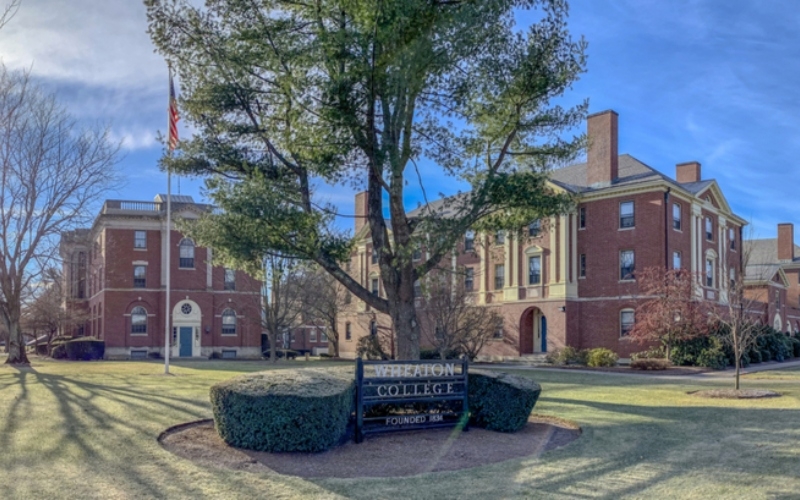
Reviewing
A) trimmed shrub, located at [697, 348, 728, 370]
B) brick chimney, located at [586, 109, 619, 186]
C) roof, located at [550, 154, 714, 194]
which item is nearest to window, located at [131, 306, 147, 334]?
roof, located at [550, 154, 714, 194]

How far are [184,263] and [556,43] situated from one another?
39.9 meters

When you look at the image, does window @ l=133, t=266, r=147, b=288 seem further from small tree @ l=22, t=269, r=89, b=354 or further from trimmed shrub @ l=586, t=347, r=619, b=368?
trimmed shrub @ l=586, t=347, r=619, b=368

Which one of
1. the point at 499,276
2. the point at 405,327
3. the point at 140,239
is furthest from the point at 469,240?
the point at 140,239

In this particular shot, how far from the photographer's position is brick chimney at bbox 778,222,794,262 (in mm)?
60375

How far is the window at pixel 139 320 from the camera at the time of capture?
154 feet

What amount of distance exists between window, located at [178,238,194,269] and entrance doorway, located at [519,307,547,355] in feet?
78.2

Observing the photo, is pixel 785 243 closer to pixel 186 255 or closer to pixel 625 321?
pixel 625 321

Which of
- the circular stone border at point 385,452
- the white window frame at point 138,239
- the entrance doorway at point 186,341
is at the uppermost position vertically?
the white window frame at point 138,239

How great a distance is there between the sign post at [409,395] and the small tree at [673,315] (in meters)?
21.1

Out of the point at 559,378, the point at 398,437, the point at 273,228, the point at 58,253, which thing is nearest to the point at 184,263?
the point at 58,253

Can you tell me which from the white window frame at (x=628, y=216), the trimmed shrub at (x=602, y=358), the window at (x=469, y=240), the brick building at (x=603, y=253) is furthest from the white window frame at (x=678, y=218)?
the window at (x=469, y=240)

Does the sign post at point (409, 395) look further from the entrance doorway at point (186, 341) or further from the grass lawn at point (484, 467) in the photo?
the entrance doorway at point (186, 341)

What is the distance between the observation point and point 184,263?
157 feet

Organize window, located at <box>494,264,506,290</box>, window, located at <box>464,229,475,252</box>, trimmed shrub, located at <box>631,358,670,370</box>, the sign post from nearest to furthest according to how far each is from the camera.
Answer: the sign post < window, located at <box>464,229,475,252</box> < trimmed shrub, located at <box>631,358,670,370</box> < window, located at <box>494,264,506,290</box>
